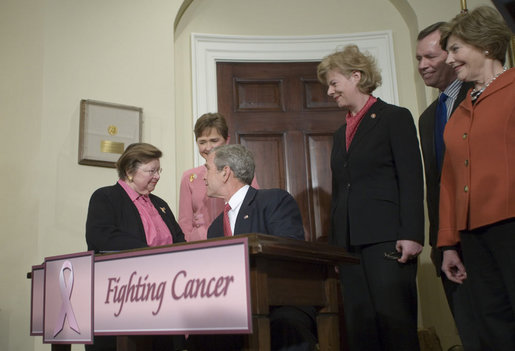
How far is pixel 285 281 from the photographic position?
5.90 ft

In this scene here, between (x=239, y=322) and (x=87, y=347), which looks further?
(x=87, y=347)

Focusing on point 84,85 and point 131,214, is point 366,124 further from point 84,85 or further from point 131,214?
point 84,85

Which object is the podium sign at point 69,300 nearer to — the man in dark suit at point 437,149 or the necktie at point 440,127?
the man in dark suit at point 437,149

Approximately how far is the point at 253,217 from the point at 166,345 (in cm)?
62

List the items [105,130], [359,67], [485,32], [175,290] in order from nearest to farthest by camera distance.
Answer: [175,290] < [485,32] < [359,67] < [105,130]

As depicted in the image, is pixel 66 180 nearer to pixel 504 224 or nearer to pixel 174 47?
pixel 174 47

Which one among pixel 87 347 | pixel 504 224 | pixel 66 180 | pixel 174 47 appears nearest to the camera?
pixel 504 224

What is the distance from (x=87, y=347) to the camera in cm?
259

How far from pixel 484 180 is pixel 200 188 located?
1891 millimetres

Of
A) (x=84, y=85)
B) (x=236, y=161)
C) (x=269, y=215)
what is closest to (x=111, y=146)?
(x=84, y=85)

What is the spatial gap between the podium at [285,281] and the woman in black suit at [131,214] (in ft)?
2.37

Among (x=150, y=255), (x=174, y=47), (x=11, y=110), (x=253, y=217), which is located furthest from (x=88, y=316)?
(x=174, y=47)

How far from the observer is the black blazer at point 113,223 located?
2.65 meters

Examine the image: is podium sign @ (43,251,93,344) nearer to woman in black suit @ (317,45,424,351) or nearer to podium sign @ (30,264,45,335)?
podium sign @ (30,264,45,335)
